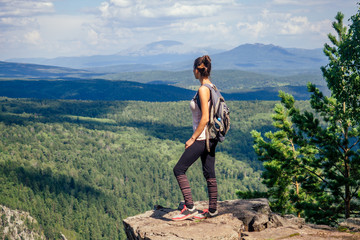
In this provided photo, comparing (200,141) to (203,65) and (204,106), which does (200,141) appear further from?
(203,65)

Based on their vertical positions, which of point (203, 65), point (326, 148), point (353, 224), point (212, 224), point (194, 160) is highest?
point (203, 65)

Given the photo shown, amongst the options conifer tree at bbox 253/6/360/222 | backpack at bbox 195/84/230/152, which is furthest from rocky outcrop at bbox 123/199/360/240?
conifer tree at bbox 253/6/360/222

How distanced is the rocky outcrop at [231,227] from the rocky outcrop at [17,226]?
180m

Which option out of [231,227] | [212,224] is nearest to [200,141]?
[212,224]

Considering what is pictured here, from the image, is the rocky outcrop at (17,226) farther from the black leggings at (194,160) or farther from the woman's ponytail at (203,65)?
the woman's ponytail at (203,65)

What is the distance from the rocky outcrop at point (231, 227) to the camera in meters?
11.1

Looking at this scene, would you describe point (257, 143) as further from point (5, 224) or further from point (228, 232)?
point (5, 224)

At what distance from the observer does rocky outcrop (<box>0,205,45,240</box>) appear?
169250 millimetres

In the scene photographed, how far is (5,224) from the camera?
171750mm

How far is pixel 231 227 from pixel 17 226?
189024 millimetres

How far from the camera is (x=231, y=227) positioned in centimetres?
1145

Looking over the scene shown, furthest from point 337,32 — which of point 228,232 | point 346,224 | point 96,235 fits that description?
point 96,235

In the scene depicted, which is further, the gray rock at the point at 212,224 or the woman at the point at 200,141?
the gray rock at the point at 212,224

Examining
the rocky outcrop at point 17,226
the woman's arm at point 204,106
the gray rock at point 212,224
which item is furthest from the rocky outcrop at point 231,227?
the rocky outcrop at point 17,226
